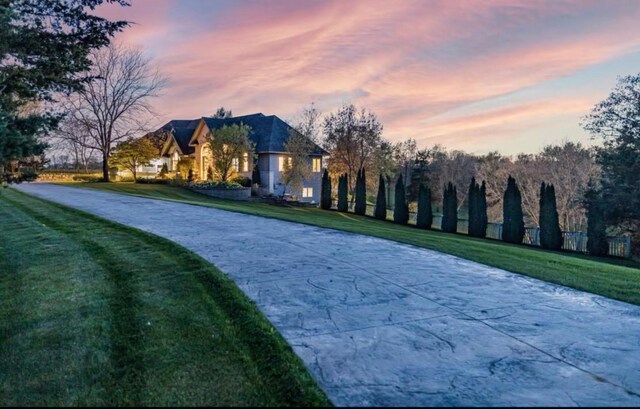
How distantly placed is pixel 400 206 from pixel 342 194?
4.15 metres

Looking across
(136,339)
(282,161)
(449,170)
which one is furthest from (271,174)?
(136,339)

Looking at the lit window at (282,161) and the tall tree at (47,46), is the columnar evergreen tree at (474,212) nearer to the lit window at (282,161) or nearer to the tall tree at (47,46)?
the lit window at (282,161)

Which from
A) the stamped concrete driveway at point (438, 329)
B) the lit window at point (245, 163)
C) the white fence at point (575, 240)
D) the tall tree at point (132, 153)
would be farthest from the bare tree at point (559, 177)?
the tall tree at point (132, 153)

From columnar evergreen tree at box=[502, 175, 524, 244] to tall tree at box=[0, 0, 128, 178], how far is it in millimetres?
18632

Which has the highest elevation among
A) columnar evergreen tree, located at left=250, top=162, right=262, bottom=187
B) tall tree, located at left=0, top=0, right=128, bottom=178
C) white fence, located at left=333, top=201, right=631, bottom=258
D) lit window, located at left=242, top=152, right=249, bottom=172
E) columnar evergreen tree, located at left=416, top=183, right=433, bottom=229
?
tall tree, located at left=0, top=0, right=128, bottom=178

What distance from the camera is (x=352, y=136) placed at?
108 feet

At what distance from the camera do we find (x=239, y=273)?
5.42m

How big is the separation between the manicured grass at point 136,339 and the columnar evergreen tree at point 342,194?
70.0 feet

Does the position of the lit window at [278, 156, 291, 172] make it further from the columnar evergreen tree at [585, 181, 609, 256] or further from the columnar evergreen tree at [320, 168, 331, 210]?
the columnar evergreen tree at [585, 181, 609, 256]

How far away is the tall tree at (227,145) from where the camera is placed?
26266 mm

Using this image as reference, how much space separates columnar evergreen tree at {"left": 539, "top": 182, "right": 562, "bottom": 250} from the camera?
63.2ft

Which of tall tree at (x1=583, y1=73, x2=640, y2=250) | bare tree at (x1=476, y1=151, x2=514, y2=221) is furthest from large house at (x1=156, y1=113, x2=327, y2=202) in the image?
tall tree at (x1=583, y1=73, x2=640, y2=250)

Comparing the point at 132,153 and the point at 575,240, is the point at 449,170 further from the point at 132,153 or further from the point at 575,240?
the point at 132,153

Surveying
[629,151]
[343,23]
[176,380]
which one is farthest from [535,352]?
[629,151]
